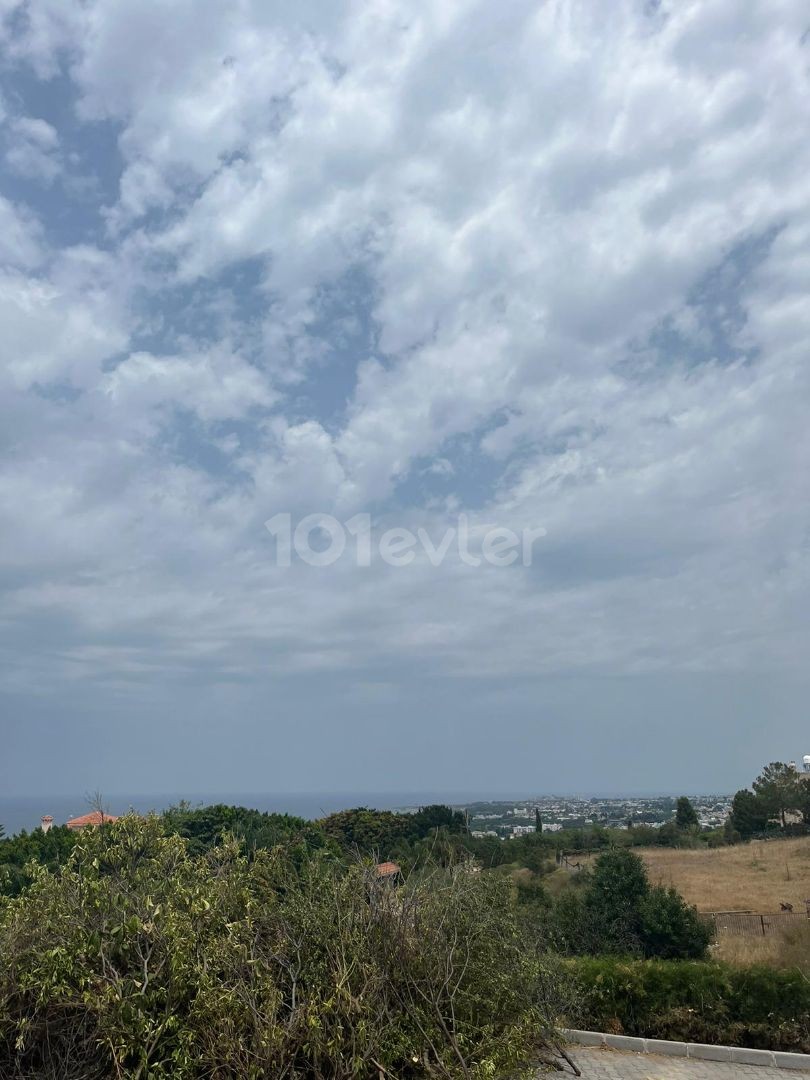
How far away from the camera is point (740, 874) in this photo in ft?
101

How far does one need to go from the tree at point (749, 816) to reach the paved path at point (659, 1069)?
3848 centimetres

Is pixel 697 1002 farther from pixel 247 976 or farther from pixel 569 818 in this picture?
pixel 569 818

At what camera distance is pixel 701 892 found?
87.4ft

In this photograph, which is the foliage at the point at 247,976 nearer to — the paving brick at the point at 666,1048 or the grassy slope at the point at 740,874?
the paving brick at the point at 666,1048

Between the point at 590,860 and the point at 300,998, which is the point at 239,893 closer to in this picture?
the point at 300,998

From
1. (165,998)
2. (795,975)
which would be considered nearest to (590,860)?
(795,975)

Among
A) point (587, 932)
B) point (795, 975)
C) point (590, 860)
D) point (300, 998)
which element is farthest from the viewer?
point (590, 860)

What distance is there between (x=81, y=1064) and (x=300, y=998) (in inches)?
76.0

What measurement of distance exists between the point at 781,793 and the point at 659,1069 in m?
41.8

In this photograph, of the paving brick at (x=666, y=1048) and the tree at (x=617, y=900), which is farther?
the tree at (x=617, y=900)

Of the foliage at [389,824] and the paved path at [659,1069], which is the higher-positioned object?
the foliage at [389,824]

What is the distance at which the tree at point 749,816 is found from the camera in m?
46.7

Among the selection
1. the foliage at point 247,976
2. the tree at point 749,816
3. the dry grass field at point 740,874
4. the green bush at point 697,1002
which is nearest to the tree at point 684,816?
the tree at point 749,816

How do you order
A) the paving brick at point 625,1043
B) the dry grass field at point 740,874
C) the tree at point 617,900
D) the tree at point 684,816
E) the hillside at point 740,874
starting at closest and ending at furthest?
the paving brick at point 625,1043, the tree at point 617,900, the dry grass field at point 740,874, the hillside at point 740,874, the tree at point 684,816
